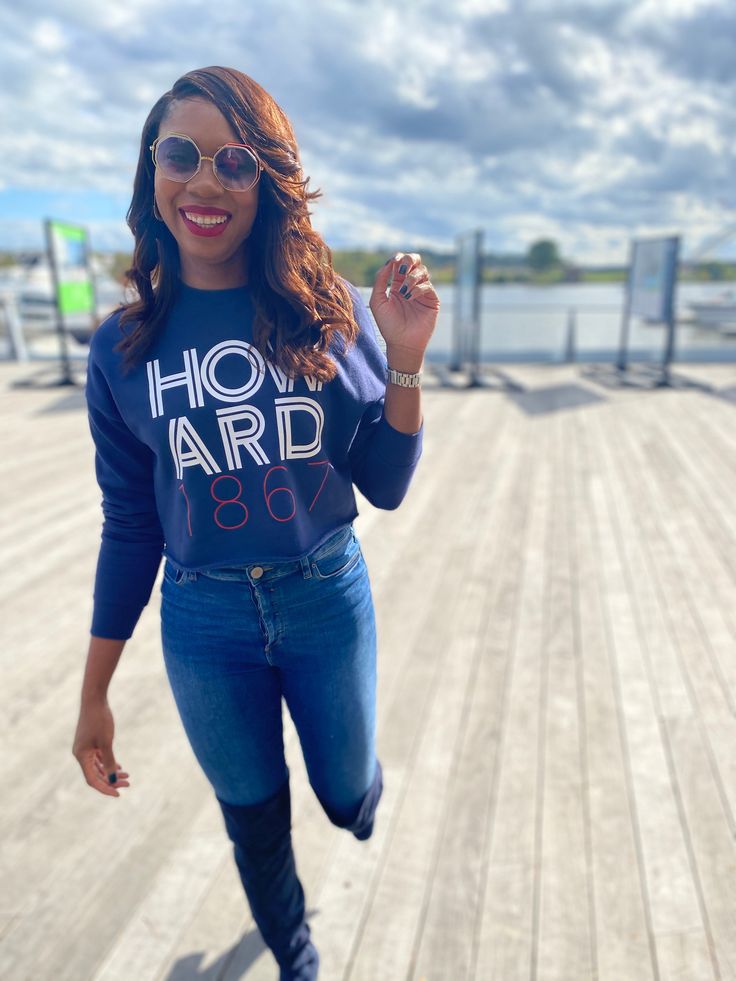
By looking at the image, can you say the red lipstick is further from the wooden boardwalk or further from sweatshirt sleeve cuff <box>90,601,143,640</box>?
the wooden boardwalk

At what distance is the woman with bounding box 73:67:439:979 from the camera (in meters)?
1.16

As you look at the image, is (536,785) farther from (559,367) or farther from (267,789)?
(559,367)

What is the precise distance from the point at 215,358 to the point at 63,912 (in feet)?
5.51

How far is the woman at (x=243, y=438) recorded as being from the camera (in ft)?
3.80

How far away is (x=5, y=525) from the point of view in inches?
193

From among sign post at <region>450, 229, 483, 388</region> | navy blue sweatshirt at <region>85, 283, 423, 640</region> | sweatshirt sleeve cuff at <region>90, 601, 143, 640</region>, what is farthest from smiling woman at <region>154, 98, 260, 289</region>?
sign post at <region>450, 229, 483, 388</region>

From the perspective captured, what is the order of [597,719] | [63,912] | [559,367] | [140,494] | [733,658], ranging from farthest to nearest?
1. [559,367]
2. [733,658]
3. [597,719]
4. [63,912]
5. [140,494]

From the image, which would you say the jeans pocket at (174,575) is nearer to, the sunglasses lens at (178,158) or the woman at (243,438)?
the woman at (243,438)

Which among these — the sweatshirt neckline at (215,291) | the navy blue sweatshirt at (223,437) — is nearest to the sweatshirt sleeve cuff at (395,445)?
the navy blue sweatshirt at (223,437)

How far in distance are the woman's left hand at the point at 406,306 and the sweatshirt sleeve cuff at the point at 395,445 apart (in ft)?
0.46

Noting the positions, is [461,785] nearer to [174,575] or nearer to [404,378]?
[174,575]

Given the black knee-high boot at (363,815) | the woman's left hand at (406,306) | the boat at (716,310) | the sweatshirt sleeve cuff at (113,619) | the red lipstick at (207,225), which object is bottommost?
the boat at (716,310)

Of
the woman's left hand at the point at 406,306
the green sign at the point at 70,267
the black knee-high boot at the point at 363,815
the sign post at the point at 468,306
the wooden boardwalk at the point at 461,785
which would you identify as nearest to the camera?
the woman's left hand at the point at 406,306

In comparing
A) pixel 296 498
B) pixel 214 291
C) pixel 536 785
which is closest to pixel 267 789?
pixel 296 498
